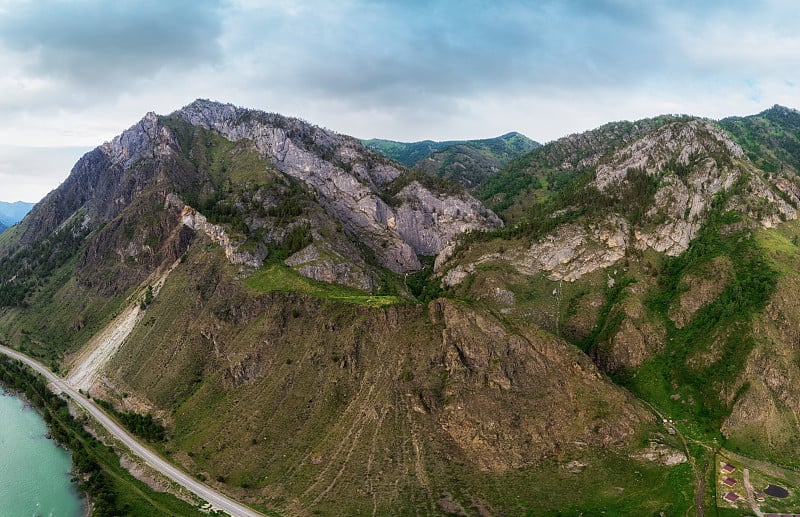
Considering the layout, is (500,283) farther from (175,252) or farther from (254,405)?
(175,252)

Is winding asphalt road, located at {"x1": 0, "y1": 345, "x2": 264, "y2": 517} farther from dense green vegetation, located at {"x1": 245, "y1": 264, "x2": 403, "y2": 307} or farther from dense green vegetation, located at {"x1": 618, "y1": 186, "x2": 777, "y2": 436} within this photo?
dense green vegetation, located at {"x1": 618, "y1": 186, "x2": 777, "y2": 436}

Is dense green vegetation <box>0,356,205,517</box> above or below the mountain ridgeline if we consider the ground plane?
below

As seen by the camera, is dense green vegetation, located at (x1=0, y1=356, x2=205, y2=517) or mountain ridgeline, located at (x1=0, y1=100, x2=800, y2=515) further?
mountain ridgeline, located at (x1=0, y1=100, x2=800, y2=515)

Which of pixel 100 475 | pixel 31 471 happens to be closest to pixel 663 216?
pixel 100 475

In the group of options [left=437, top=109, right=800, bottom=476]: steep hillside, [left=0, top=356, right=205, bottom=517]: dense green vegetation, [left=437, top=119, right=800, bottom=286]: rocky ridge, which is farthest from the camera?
[left=437, top=119, right=800, bottom=286]: rocky ridge

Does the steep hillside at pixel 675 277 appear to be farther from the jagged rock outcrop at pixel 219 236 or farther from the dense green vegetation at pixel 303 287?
the jagged rock outcrop at pixel 219 236

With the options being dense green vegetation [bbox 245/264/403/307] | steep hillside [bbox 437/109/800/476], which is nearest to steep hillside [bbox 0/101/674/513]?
dense green vegetation [bbox 245/264/403/307]
